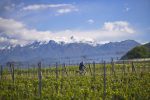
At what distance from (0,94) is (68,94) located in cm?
584

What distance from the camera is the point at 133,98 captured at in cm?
2062

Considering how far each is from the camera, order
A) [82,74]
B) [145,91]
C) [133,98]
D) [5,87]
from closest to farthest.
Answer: [133,98] < [145,91] < [5,87] < [82,74]

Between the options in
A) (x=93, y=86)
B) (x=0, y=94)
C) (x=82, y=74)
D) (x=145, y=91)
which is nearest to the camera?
(x=145, y=91)

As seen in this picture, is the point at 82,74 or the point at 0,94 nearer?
the point at 0,94

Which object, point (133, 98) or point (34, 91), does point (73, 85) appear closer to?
point (34, 91)

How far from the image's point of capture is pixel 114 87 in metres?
25.5

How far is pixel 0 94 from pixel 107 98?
8959 mm

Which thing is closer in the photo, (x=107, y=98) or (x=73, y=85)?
(x=107, y=98)

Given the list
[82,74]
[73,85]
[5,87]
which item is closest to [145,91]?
[73,85]

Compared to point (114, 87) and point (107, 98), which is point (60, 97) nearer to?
point (107, 98)

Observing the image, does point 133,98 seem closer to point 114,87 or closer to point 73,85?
point 114,87

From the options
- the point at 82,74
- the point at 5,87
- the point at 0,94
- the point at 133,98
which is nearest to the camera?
the point at 133,98

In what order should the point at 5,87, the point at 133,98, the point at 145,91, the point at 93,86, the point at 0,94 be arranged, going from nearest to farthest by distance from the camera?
the point at 133,98
the point at 145,91
the point at 0,94
the point at 93,86
the point at 5,87

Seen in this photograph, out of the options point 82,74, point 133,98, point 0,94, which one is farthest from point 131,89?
point 82,74
